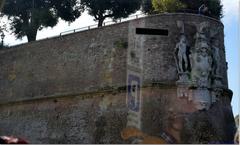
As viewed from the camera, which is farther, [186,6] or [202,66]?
[186,6]

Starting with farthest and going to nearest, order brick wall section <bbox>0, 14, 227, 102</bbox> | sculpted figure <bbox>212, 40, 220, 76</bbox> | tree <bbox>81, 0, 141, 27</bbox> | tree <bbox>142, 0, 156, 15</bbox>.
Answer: tree <bbox>81, 0, 141, 27</bbox> < tree <bbox>142, 0, 156, 15</bbox> < brick wall section <bbox>0, 14, 227, 102</bbox> < sculpted figure <bbox>212, 40, 220, 76</bbox>

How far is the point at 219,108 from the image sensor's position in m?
14.9

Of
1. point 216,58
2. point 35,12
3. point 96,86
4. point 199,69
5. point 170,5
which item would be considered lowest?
point 96,86

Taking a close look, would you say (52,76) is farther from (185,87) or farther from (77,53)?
(185,87)

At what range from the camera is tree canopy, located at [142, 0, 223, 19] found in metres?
19.6

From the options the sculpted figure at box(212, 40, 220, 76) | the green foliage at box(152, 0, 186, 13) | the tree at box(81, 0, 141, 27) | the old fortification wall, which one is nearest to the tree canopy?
the green foliage at box(152, 0, 186, 13)

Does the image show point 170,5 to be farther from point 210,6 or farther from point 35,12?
point 35,12

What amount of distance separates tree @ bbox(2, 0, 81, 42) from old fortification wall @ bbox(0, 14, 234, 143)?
20.0 feet

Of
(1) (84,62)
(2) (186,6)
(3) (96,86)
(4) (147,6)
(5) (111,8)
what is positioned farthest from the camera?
(5) (111,8)

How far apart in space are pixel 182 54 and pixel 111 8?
986 centimetres

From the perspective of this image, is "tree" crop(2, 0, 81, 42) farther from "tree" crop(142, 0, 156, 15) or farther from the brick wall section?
the brick wall section

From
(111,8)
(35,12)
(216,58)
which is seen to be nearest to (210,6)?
(111,8)

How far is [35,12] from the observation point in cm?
2405

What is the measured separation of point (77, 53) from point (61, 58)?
2.40 feet
